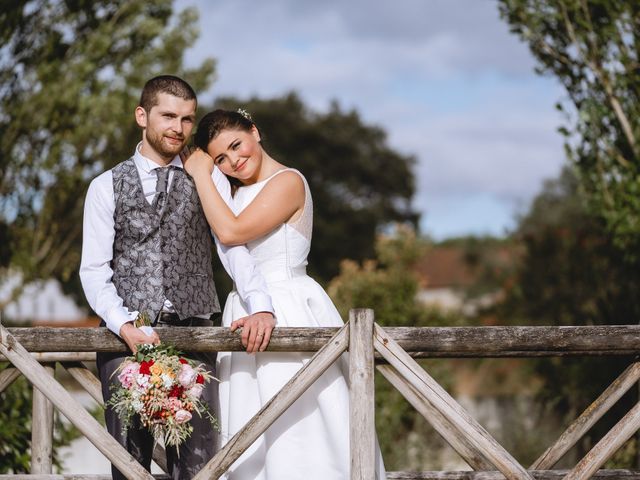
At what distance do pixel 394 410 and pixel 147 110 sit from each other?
8.39 m

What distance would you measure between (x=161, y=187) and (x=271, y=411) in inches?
46.4

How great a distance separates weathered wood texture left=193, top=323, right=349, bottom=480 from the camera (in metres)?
4.16

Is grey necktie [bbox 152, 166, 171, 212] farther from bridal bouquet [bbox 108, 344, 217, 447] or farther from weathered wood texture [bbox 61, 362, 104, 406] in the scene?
weathered wood texture [bbox 61, 362, 104, 406]

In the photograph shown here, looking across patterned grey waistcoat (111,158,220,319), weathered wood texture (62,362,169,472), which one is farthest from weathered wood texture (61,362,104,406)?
patterned grey waistcoat (111,158,220,319)

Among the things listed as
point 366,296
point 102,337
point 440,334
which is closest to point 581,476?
point 440,334

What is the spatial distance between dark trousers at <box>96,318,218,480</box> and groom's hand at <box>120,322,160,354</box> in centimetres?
23

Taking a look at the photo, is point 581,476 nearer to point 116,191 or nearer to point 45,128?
point 116,191

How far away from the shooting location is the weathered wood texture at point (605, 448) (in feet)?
14.3

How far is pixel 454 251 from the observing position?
55.8 meters

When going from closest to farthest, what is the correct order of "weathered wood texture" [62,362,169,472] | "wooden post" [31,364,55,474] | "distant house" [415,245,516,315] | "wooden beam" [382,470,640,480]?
"wooden beam" [382,470,640,480], "weathered wood texture" [62,362,169,472], "wooden post" [31,364,55,474], "distant house" [415,245,516,315]

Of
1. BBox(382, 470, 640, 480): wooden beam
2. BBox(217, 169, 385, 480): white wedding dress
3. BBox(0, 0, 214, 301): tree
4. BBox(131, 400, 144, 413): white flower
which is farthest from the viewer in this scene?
BBox(0, 0, 214, 301): tree

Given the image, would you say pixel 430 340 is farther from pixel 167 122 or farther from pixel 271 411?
pixel 167 122

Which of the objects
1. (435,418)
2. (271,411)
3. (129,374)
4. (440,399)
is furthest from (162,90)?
(435,418)

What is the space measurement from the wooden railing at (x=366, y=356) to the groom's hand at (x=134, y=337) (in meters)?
0.10
